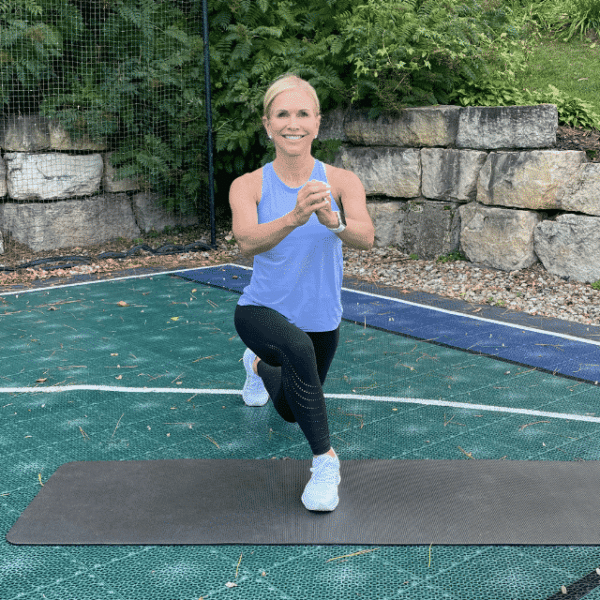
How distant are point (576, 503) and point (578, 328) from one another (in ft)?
10.2


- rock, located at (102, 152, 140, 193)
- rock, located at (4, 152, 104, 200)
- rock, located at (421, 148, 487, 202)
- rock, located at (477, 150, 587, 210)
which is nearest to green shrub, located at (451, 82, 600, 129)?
rock, located at (477, 150, 587, 210)

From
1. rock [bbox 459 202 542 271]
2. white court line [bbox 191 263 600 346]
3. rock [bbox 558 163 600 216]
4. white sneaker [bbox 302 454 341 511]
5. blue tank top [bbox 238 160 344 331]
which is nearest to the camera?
white sneaker [bbox 302 454 341 511]

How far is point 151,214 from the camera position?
9750mm

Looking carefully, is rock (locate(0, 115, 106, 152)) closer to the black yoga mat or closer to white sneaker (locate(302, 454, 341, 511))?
the black yoga mat

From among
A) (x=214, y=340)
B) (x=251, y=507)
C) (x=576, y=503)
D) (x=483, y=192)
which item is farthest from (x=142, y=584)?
(x=483, y=192)

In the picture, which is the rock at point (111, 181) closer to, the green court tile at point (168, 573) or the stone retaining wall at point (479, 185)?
the stone retaining wall at point (479, 185)

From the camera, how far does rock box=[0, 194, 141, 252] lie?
875 centimetres

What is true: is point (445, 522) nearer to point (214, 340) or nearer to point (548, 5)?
point (214, 340)

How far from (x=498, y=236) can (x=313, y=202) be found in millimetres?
5327

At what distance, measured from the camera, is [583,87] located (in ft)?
26.6

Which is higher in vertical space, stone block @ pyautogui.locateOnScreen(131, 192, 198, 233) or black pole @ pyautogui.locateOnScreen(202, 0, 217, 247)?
black pole @ pyautogui.locateOnScreen(202, 0, 217, 247)

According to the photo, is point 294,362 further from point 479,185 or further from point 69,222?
point 69,222

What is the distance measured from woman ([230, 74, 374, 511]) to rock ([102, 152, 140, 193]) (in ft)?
21.8

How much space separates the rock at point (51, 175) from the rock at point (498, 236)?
4662mm
